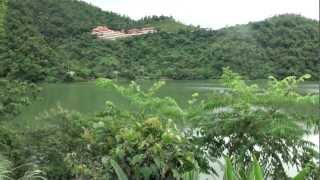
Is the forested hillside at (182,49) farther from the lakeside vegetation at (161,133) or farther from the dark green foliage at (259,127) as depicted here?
the dark green foliage at (259,127)

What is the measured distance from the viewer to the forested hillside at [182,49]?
4606 cm

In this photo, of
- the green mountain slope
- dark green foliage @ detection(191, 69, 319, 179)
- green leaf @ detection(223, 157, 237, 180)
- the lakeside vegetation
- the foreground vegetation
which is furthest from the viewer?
the green mountain slope

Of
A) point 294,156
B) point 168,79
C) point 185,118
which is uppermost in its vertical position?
point 185,118

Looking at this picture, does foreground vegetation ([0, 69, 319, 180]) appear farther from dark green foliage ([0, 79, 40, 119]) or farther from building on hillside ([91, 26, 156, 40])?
building on hillside ([91, 26, 156, 40])

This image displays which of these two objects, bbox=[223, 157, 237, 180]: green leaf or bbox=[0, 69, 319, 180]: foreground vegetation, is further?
bbox=[0, 69, 319, 180]: foreground vegetation

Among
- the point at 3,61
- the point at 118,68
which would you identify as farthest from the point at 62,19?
the point at 3,61

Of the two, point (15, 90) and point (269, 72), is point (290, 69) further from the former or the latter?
point (15, 90)

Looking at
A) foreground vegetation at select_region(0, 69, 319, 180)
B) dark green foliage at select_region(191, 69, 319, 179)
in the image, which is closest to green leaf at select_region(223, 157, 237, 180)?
foreground vegetation at select_region(0, 69, 319, 180)

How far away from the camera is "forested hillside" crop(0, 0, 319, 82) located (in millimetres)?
46062

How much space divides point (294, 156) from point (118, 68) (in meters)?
43.9

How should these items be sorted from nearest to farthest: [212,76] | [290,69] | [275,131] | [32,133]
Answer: [275,131]
[32,133]
[290,69]
[212,76]

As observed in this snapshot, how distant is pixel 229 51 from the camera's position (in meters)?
52.0

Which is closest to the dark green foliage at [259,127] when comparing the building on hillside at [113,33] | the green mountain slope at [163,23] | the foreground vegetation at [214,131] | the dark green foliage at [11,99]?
the foreground vegetation at [214,131]

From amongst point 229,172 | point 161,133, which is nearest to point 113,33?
point 161,133
